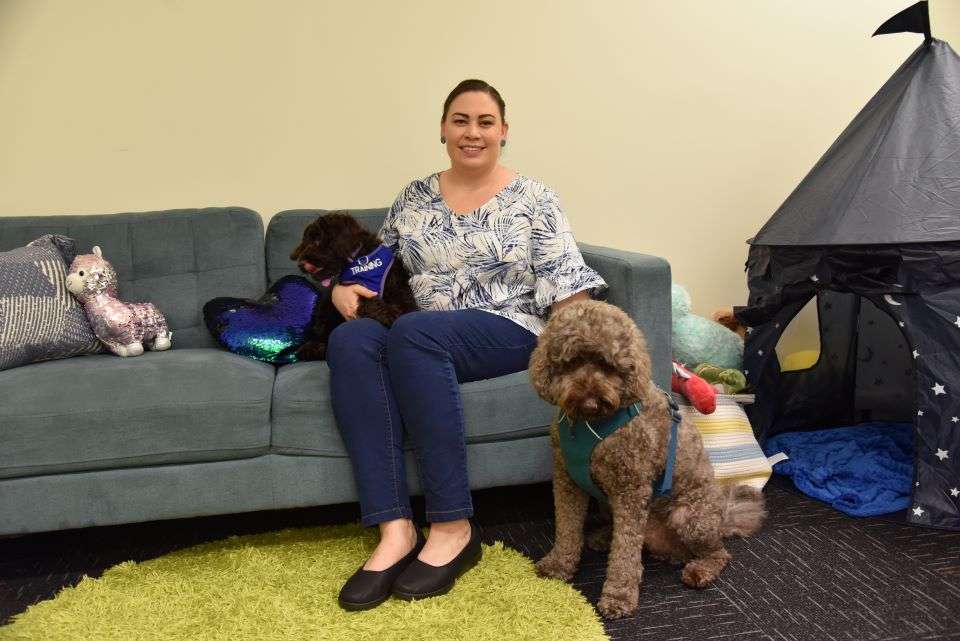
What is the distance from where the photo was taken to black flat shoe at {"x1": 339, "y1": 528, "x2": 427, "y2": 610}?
5.02 ft

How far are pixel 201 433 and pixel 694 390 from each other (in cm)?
141

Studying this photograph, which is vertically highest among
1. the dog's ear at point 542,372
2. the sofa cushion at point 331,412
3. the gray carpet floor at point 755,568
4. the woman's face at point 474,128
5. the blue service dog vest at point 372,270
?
the woman's face at point 474,128

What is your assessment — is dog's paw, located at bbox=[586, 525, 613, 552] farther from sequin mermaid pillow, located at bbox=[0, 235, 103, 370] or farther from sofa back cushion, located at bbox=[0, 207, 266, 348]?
sequin mermaid pillow, located at bbox=[0, 235, 103, 370]

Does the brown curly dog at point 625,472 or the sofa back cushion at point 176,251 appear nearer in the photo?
the brown curly dog at point 625,472

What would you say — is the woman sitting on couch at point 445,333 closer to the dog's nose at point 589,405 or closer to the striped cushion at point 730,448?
the dog's nose at point 589,405

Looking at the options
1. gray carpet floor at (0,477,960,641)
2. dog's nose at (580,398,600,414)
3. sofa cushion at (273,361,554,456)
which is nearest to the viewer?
dog's nose at (580,398,600,414)

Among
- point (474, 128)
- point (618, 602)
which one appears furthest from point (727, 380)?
point (474, 128)

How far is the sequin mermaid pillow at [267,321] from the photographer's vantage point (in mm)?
2053

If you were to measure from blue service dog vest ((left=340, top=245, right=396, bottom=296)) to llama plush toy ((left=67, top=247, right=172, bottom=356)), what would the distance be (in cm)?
65

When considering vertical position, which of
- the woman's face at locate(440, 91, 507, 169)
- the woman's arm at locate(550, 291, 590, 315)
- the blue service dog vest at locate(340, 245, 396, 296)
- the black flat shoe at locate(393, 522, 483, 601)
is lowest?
the black flat shoe at locate(393, 522, 483, 601)

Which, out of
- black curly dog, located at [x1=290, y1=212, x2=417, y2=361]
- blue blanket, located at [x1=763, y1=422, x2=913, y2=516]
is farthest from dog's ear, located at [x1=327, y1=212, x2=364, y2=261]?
blue blanket, located at [x1=763, y1=422, x2=913, y2=516]

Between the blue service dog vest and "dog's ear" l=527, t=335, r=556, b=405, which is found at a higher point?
the blue service dog vest

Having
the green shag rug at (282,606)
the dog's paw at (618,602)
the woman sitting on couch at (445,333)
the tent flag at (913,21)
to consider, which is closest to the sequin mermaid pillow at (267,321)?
the woman sitting on couch at (445,333)

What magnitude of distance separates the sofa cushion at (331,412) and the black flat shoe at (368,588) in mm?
313
